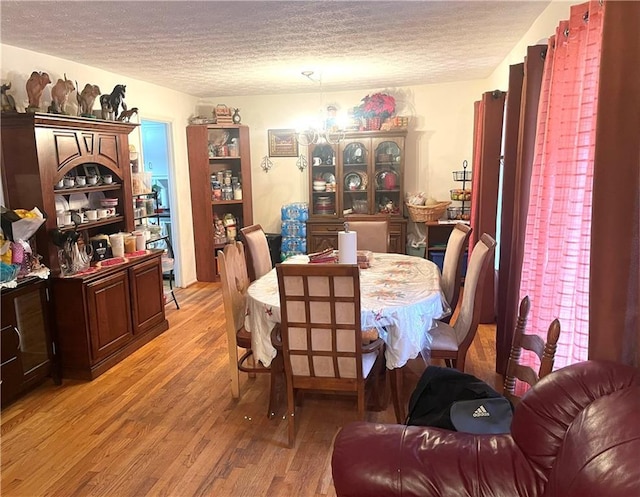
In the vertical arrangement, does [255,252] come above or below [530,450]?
above

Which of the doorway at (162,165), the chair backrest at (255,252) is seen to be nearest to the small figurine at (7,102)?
the chair backrest at (255,252)

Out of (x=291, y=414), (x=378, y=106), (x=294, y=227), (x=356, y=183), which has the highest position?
(x=378, y=106)

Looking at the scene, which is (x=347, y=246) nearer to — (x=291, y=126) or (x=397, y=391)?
(x=397, y=391)

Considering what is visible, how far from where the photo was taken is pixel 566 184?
203 cm

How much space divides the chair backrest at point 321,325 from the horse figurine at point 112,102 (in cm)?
242

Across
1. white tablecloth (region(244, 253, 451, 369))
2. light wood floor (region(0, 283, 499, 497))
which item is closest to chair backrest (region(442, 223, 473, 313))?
white tablecloth (region(244, 253, 451, 369))

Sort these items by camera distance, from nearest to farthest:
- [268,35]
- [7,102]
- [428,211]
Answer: [7,102], [268,35], [428,211]

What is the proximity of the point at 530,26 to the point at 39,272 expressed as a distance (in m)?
3.57

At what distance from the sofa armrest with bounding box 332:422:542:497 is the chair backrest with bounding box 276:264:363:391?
2.39 ft

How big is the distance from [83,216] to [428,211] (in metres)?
3.52

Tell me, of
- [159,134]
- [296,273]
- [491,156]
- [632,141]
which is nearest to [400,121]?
[491,156]

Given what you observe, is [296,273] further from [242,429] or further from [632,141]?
[632,141]

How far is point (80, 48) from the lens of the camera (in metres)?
3.37

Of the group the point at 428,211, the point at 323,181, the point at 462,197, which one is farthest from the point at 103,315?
the point at 462,197
